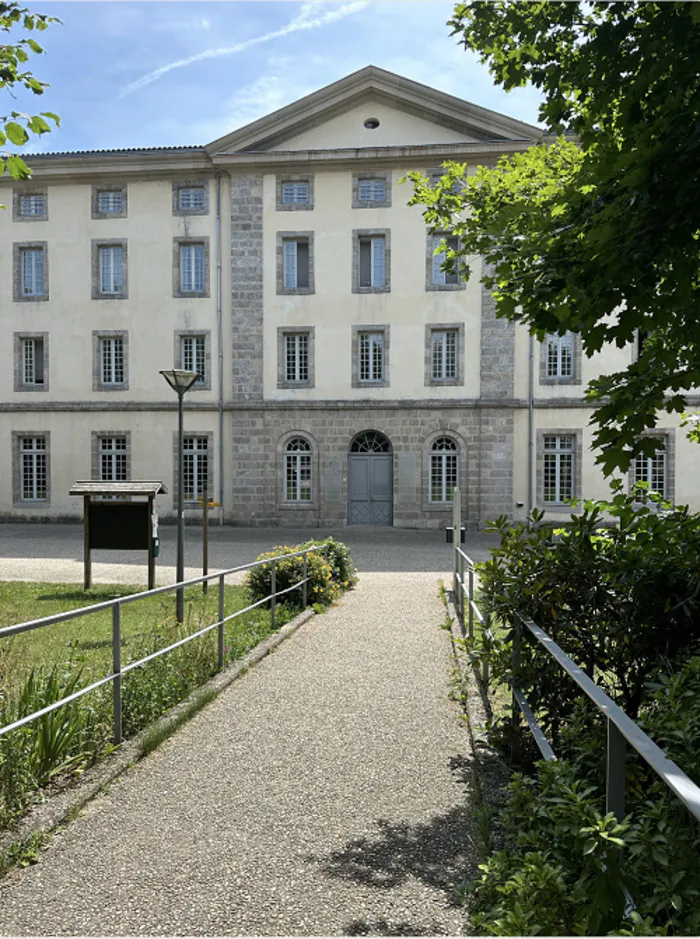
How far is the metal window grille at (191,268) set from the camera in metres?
25.4

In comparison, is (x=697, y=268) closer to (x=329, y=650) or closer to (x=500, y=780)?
(x=500, y=780)

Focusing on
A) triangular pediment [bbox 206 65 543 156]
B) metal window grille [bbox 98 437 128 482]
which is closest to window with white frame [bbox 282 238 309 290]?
triangular pediment [bbox 206 65 543 156]

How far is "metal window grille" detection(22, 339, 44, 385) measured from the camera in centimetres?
2630

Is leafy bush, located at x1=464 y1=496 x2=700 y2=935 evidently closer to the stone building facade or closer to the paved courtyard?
the paved courtyard

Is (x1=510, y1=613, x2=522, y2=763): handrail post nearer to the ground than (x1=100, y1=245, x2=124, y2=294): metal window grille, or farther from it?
nearer to the ground

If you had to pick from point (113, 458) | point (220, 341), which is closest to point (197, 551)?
point (113, 458)

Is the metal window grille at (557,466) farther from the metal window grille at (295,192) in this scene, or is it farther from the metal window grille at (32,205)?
the metal window grille at (32,205)

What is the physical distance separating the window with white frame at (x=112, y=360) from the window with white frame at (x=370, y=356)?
828 cm

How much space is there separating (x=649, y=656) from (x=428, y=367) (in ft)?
69.4

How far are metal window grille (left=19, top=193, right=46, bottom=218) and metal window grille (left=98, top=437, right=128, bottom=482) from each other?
8.37 meters

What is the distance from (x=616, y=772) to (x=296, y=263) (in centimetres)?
2430

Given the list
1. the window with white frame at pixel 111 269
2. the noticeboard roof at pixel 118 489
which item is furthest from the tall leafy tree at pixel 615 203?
the window with white frame at pixel 111 269

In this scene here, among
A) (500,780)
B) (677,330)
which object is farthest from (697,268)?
(500,780)

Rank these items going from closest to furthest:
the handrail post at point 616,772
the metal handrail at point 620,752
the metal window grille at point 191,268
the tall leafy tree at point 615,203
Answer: the metal handrail at point 620,752 < the handrail post at point 616,772 < the tall leafy tree at point 615,203 < the metal window grille at point 191,268
